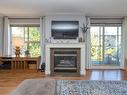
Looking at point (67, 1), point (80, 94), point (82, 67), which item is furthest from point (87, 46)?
point (80, 94)

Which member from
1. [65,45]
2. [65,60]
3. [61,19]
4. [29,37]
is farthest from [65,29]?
[29,37]

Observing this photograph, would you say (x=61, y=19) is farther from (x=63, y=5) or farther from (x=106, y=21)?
(x=106, y=21)

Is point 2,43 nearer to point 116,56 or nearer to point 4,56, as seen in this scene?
point 4,56

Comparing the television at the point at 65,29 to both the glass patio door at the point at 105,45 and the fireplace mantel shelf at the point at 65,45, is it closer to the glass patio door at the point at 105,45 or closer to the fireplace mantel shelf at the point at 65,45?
the fireplace mantel shelf at the point at 65,45

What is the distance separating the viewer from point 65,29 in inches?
278

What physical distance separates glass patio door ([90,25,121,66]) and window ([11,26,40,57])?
216 centimetres

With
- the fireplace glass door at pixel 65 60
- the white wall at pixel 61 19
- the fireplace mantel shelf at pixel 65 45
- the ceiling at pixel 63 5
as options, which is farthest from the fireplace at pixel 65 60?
the ceiling at pixel 63 5

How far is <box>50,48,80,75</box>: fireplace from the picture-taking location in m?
6.68

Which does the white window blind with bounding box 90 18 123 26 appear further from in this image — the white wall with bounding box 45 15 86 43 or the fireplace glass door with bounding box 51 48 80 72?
the fireplace glass door with bounding box 51 48 80 72

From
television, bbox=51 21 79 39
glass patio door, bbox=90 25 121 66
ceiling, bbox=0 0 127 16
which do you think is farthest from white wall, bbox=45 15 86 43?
glass patio door, bbox=90 25 121 66

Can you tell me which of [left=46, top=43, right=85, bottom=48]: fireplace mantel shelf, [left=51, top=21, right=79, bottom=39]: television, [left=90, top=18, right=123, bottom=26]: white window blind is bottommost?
[left=46, top=43, right=85, bottom=48]: fireplace mantel shelf

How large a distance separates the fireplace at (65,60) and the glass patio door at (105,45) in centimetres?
136

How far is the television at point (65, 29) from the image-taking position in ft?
23.1

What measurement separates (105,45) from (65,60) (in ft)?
6.45
